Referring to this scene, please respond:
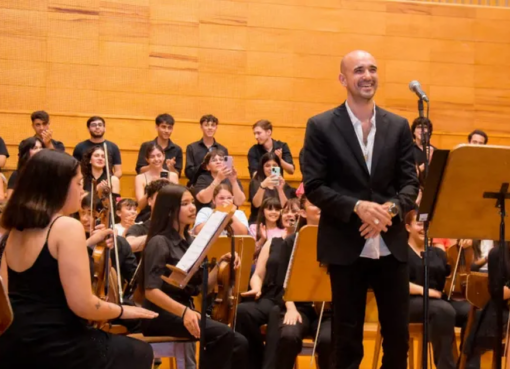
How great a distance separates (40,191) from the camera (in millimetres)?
3027

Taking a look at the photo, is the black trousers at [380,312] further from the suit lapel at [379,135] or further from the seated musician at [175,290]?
the seated musician at [175,290]

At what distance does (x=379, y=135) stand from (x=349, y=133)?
0.13 m

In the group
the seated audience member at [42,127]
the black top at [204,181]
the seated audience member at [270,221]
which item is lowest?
the seated audience member at [270,221]

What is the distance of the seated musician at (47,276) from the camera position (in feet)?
9.62

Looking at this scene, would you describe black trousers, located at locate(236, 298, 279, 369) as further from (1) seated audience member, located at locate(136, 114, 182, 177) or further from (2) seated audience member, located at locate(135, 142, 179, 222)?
(1) seated audience member, located at locate(136, 114, 182, 177)

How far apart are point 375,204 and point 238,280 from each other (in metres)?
1.50

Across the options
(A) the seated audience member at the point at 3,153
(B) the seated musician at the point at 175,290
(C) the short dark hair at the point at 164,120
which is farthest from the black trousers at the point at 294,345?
(A) the seated audience member at the point at 3,153

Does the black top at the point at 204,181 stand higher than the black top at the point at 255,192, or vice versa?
the black top at the point at 204,181

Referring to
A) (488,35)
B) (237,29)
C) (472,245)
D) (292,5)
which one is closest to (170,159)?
(237,29)

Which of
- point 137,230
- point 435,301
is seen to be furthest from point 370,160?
point 137,230

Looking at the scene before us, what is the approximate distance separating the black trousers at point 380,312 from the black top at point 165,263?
1.25 meters

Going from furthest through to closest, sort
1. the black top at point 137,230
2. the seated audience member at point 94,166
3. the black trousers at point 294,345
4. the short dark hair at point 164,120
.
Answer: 1. the short dark hair at point 164,120
2. the seated audience member at point 94,166
3. the black top at point 137,230
4. the black trousers at point 294,345

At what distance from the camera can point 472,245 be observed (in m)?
5.37

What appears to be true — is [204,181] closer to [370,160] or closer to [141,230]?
[141,230]
